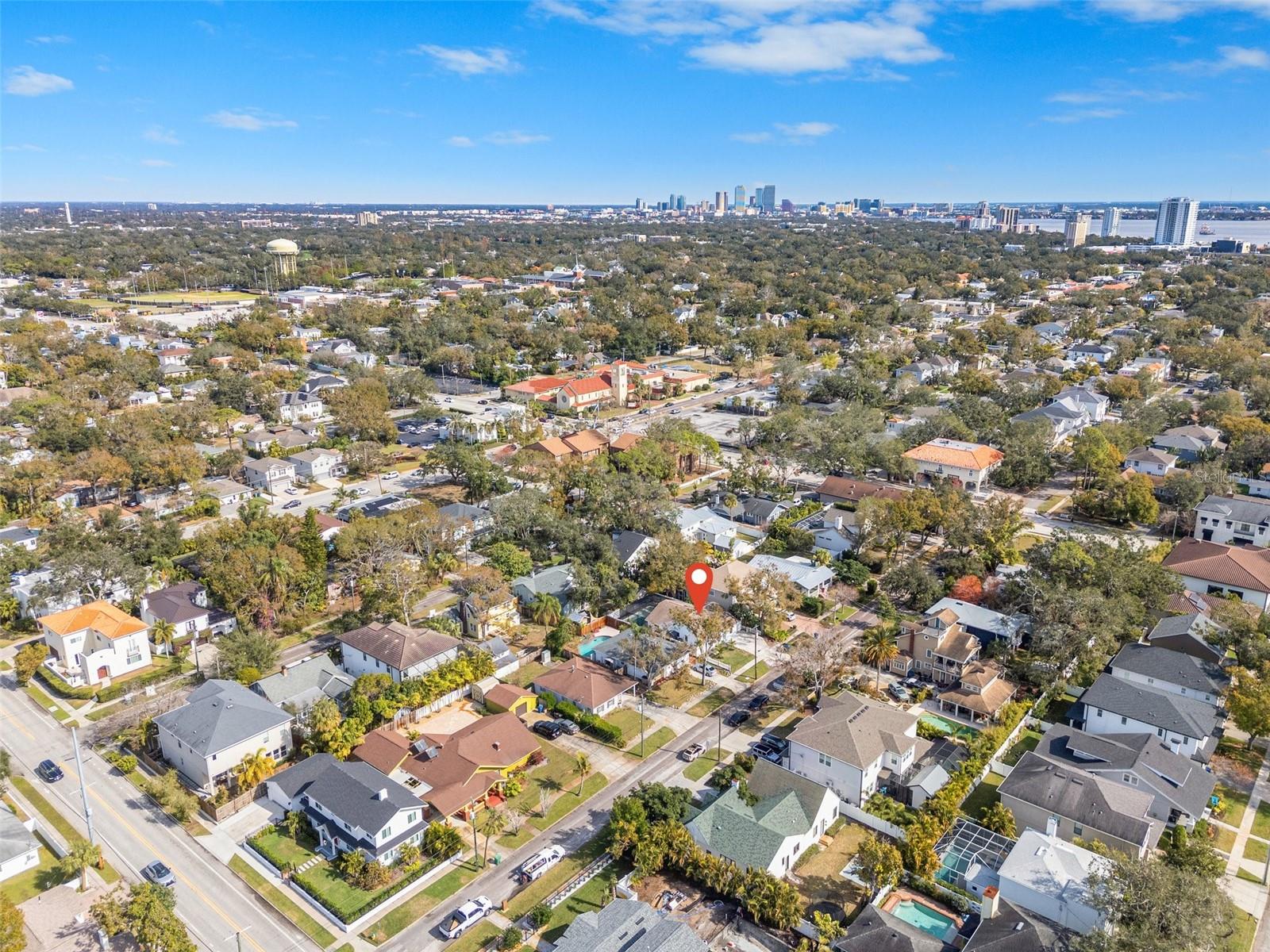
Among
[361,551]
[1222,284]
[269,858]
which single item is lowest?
[269,858]

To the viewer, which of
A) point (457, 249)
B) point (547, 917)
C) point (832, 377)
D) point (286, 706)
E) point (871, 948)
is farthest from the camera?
point (457, 249)

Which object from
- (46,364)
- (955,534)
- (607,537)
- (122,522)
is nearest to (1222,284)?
(955,534)

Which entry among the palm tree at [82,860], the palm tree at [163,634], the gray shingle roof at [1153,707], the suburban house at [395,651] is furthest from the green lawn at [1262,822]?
the palm tree at [163,634]

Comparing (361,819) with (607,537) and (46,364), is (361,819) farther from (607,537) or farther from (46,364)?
(46,364)

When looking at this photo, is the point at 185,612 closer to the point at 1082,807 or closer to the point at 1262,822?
the point at 1082,807

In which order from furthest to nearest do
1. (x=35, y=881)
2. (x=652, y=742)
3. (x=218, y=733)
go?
(x=652, y=742), (x=218, y=733), (x=35, y=881)

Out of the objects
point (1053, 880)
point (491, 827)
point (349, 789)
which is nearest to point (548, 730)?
point (491, 827)

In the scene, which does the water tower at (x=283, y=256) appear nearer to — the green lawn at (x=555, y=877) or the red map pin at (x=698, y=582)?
the red map pin at (x=698, y=582)
